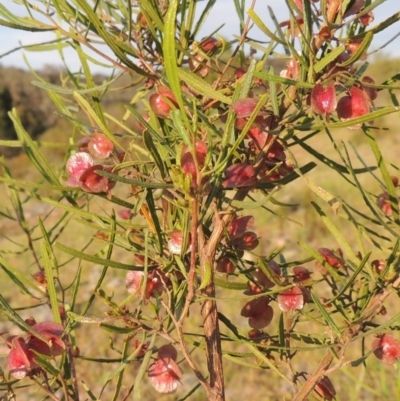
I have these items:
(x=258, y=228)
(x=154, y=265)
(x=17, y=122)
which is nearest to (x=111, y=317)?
(x=154, y=265)

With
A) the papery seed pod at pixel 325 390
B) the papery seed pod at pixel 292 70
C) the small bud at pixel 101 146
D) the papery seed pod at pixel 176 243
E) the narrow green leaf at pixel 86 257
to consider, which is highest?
the papery seed pod at pixel 292 70

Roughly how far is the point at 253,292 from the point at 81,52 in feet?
0.82

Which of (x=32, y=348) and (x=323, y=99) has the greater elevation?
(x=323, y=99)

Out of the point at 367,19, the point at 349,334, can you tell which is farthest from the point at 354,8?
the point at 349,334

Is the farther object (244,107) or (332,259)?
(332,259)

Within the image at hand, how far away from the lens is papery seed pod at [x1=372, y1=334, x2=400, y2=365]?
445 mm

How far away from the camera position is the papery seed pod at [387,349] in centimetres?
44

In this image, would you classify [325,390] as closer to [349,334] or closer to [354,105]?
[349,334]

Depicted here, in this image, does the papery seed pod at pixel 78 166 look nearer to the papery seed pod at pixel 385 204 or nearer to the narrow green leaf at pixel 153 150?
the narrow green leaf at pixel 153 150

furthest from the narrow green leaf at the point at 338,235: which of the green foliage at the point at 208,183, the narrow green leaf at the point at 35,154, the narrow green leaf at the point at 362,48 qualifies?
the narrow green leaf at the point at 35,154

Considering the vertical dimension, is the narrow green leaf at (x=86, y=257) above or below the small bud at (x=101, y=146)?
below

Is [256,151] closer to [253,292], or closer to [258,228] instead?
[253,292]

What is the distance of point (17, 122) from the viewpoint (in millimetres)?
477

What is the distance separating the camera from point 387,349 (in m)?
0.45
